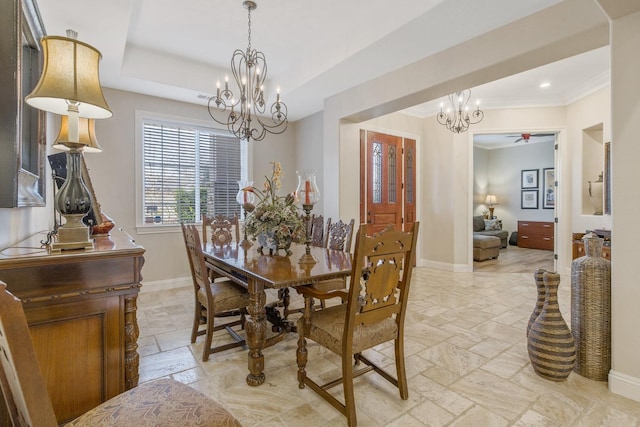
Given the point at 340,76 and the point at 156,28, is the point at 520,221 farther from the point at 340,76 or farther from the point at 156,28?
the point at 156,28

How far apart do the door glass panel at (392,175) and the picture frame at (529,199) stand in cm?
545

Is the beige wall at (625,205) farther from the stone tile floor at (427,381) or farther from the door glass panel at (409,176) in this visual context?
the door glass panel at (409,176)

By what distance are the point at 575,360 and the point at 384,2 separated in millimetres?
3195

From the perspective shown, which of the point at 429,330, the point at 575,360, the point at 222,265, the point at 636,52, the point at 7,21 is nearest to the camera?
the point at 7,21

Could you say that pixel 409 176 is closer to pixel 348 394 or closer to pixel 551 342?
pixel 551 342

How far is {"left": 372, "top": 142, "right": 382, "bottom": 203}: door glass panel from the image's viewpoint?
17.4 feet

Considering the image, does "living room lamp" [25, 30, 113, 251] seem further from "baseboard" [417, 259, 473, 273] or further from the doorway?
the doorway

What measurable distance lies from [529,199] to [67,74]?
10147 millimetres

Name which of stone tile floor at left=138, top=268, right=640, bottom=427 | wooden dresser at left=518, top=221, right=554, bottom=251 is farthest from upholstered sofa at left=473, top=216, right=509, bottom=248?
stone tile floor at left=138, top=268, right=640, bottom=427

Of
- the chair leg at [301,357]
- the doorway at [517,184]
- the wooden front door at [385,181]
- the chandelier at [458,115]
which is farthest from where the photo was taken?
the doorway at [517,184]

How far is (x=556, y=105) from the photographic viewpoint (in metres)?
5.11

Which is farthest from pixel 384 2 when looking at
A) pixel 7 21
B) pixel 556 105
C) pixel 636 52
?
pixel 556 105

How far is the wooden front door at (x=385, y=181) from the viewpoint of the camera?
521 centimetres

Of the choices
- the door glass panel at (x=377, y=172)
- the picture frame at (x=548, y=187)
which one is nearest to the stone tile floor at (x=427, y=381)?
the door glass panel at (x=377, y=172)
